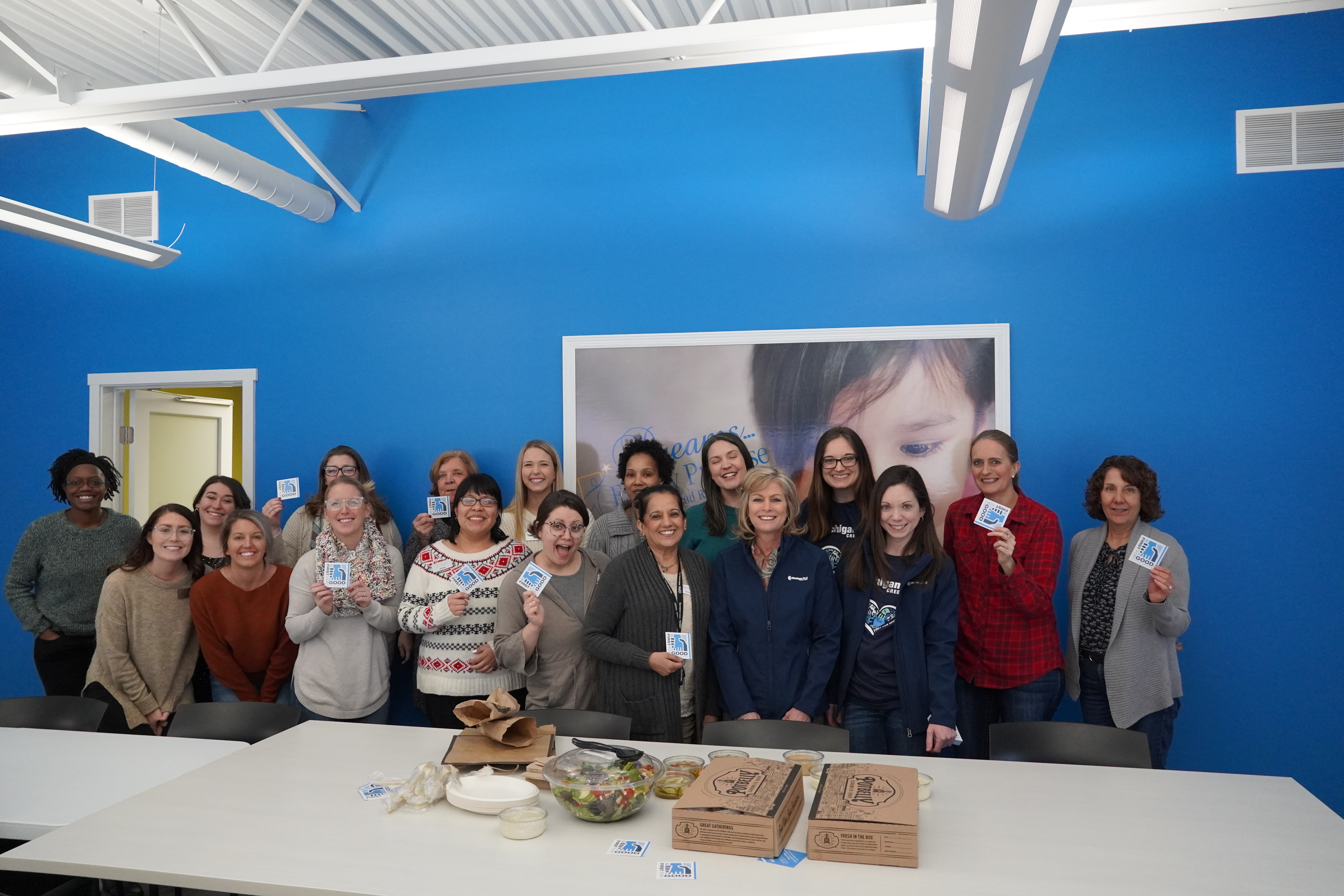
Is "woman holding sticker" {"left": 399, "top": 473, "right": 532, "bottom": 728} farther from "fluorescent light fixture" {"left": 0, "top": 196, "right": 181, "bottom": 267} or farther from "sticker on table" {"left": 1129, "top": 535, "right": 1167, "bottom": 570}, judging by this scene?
"sticker on table" {"left": 1129, "top": 535, "right": 1167, "bottom": 570}

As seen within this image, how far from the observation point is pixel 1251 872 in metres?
1.90

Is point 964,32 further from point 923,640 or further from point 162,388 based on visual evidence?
point 162,388

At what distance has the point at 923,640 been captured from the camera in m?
3.24

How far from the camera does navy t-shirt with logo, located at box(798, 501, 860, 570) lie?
3.60m

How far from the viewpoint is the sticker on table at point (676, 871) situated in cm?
189

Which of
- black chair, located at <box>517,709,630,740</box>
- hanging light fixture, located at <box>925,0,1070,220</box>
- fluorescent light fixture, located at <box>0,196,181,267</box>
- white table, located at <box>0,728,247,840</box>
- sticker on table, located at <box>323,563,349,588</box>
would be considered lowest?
white table, located at <box>0,728,247,840</box>

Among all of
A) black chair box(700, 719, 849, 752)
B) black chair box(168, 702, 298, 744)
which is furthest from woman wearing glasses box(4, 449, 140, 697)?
black chair box(700, 719, 849, 752)

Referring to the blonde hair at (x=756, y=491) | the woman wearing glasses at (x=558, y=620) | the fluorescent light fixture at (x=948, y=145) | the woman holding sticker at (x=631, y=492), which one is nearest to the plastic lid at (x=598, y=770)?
the woman wearing glasses at (x=558, y=620)

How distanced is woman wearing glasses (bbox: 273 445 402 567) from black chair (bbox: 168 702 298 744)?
54.6 inches

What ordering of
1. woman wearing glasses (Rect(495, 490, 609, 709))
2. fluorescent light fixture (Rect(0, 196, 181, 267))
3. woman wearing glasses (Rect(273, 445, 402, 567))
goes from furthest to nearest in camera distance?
woman wearing glasses (Rect(273, 445, 402, 567)) < fluorescent light fixture (Rect(0, 196, 181, 267)) < woman wearing glasses (Rect(495, 490, 609, 709))

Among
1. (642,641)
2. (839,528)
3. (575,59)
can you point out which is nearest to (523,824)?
(642,641)

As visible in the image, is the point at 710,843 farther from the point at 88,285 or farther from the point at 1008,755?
the point at 88,285

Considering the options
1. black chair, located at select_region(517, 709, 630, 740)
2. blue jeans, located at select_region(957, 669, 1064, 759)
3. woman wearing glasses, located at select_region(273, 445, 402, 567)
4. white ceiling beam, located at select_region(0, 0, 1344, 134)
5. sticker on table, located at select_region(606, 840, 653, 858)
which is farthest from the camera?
woman wearing glasses, located at select_region(273, 445, 402, 567)

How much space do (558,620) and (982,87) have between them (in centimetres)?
241
